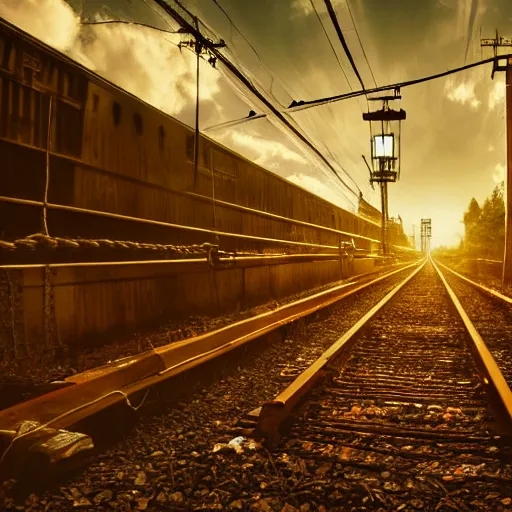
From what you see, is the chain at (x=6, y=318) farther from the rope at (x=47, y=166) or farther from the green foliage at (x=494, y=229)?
the green foliage at (x=494, y=229)

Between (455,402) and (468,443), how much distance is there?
782 millimetres

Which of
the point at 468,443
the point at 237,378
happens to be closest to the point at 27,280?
the point at 237,378

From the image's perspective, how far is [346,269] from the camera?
17.3 m

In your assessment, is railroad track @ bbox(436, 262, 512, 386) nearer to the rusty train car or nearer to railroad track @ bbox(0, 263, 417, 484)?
railroad track @ bbox(0, 263, 417, 484)

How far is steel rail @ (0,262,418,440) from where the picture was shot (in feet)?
7.75

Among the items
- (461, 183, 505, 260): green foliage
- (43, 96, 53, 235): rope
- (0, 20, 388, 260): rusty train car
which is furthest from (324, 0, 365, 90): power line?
(461, 183, 505, 260): green foliage

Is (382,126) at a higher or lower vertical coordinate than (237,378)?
higher

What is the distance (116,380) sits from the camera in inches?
117

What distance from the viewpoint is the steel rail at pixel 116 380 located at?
2361 millimetres

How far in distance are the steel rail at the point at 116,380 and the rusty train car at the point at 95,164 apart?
1.72 m

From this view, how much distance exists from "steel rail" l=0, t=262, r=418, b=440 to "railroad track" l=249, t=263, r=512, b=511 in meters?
0.93

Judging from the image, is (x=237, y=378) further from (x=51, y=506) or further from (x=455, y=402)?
(x=51, y=506)

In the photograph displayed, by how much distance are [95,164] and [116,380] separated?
2681 mm

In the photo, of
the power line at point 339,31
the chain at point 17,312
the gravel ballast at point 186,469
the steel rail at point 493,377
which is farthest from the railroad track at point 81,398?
the power line at point 339,31
